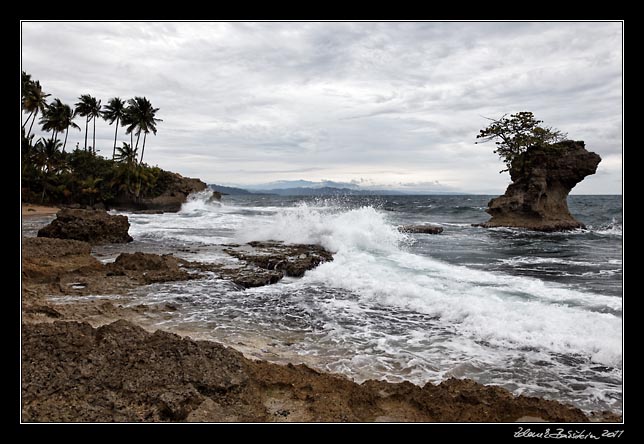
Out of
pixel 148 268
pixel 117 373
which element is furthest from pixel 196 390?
pixel 148 268

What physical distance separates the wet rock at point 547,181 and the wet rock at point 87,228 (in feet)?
85.4

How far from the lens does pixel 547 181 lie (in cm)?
3044

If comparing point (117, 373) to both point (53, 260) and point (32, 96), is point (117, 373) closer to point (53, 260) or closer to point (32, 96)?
point (53, 260)

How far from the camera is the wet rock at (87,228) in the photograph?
15.8 m

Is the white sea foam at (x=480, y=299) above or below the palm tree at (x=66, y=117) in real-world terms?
below

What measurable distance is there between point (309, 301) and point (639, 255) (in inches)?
254

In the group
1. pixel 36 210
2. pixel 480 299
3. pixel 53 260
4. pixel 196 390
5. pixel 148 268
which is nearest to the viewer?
pixel 196 390

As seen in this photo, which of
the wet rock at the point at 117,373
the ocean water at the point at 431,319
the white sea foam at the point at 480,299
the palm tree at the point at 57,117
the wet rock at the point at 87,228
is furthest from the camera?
the palm tree at the point at 57,117

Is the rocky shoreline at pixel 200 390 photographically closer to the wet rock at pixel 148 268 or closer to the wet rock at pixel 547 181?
the wet rock at pixel 148 268

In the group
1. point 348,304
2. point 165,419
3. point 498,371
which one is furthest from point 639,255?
point 348,304

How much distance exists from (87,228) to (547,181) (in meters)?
29.8

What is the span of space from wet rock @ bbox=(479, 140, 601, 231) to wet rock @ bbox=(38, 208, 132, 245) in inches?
1024

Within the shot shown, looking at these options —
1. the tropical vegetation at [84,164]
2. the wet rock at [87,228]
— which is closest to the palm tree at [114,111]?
the tropical vegetation at [84,164]

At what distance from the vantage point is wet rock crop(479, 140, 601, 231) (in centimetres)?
3022
